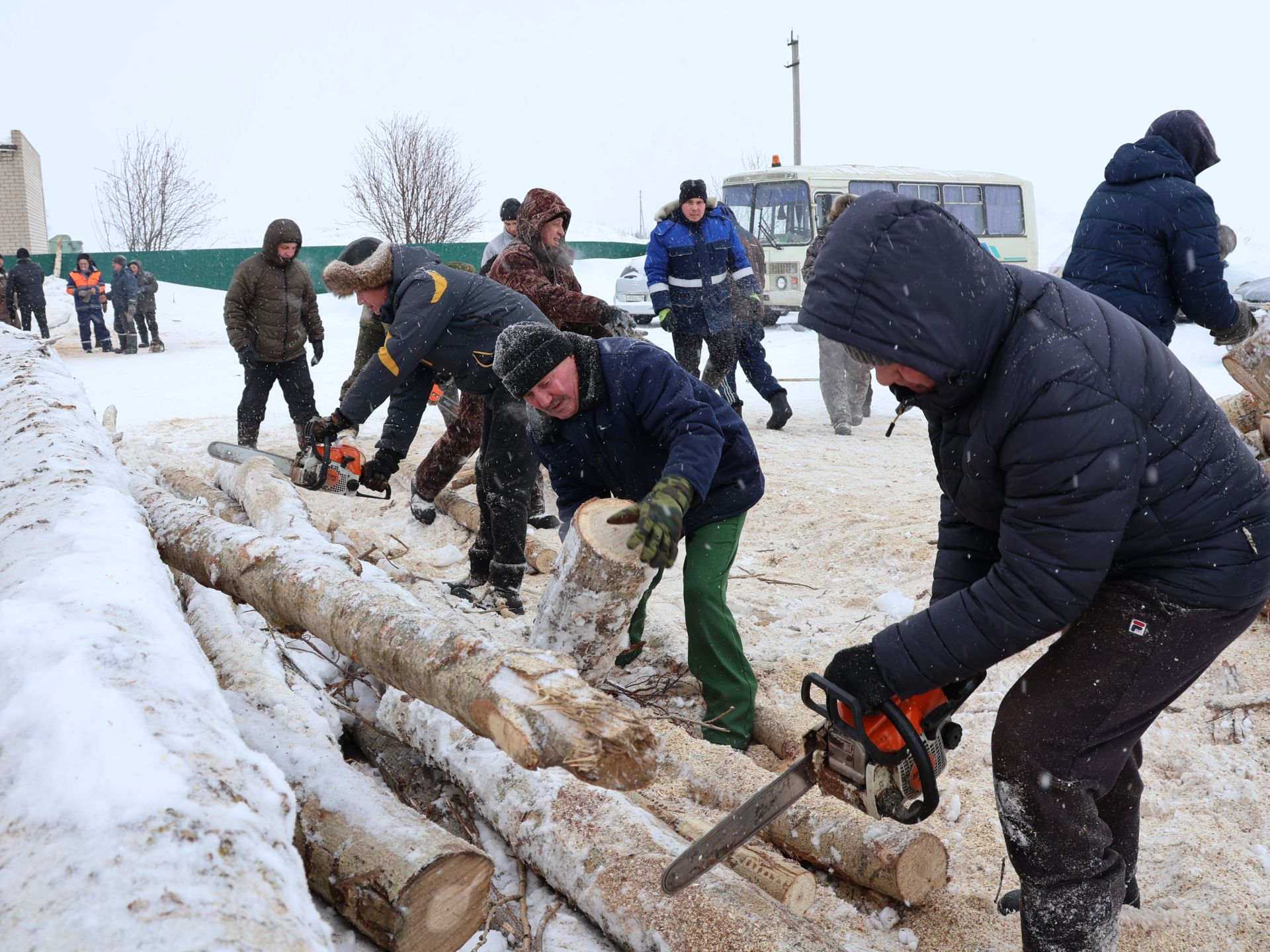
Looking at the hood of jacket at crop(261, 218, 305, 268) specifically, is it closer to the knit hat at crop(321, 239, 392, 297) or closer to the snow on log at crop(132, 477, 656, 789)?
the knit hat at crop(321, 239, 392, 297)

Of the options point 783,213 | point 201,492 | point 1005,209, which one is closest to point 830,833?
point 201,492

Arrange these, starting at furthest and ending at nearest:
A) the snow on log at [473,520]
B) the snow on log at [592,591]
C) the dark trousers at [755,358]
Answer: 1. the dark trousers at [755,358]
2. the snow on log at [473,520]
3. the snow on log at [592,591]

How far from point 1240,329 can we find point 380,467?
13.9 feet

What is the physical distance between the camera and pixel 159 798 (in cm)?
146

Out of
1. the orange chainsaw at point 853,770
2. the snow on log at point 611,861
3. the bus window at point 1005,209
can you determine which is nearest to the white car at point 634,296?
the bus window at point 1005,209

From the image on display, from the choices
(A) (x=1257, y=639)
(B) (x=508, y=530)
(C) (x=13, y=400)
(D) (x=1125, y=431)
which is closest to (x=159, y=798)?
(D) (x=1125, y=431)

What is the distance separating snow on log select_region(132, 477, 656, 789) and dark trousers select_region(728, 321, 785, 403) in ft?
19.2

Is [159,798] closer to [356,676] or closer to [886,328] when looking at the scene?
[886,328]

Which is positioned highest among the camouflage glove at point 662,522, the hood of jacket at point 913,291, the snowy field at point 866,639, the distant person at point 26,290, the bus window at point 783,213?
the bus window at point 783,213

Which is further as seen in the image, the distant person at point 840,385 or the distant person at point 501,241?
the distant person at point 840,385

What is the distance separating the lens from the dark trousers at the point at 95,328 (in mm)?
15930

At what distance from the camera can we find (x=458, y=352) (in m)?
4.69

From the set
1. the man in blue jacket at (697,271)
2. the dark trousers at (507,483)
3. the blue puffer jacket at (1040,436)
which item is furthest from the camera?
the man in blue jacket at (697,271)

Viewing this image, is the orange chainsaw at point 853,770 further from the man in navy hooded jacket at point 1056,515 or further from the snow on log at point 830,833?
the snow on log at point 830,833
